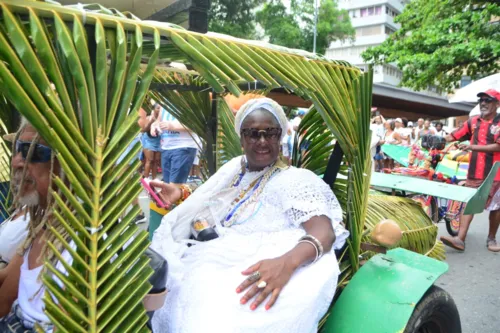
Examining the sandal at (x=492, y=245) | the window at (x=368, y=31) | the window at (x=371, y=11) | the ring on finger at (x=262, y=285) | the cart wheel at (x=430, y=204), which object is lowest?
the sandal at (x=492, y=245)

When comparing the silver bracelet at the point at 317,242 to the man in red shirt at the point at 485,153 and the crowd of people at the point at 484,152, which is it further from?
the man in red shirt at the point at 485,153

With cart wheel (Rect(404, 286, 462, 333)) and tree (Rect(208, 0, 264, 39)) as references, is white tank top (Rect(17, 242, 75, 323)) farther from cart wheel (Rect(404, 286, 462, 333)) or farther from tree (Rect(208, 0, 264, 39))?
tree (Rect(208, 0, 264, 39))

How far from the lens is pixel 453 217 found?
18.9 ft

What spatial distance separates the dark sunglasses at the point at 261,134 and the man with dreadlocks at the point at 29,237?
109 centimetres

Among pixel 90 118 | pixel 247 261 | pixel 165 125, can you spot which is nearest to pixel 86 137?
pixel 90 118

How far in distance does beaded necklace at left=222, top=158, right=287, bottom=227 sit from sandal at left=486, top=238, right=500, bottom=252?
4022mm

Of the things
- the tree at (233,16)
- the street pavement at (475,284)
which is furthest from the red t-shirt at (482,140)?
the tree at (233,16)

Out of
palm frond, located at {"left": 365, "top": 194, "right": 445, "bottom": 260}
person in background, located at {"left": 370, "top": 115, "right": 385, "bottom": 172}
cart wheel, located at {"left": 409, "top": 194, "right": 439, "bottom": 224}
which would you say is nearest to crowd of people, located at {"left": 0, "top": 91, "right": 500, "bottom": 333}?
palm frond, located at {"left": 365, "top": 194, "right": 445, "bottom": 260}

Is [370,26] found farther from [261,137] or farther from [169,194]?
[261,137]

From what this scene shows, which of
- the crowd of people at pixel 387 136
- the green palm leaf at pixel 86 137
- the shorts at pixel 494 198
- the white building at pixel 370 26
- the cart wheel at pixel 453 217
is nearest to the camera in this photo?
the green palm leaf at pixel 86 137

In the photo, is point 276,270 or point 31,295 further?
point 276,270

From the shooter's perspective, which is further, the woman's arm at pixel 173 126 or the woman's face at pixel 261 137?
the woman's arm at pixel 173 126

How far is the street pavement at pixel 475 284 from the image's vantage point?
130 inches

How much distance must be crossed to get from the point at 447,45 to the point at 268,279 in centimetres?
1425
